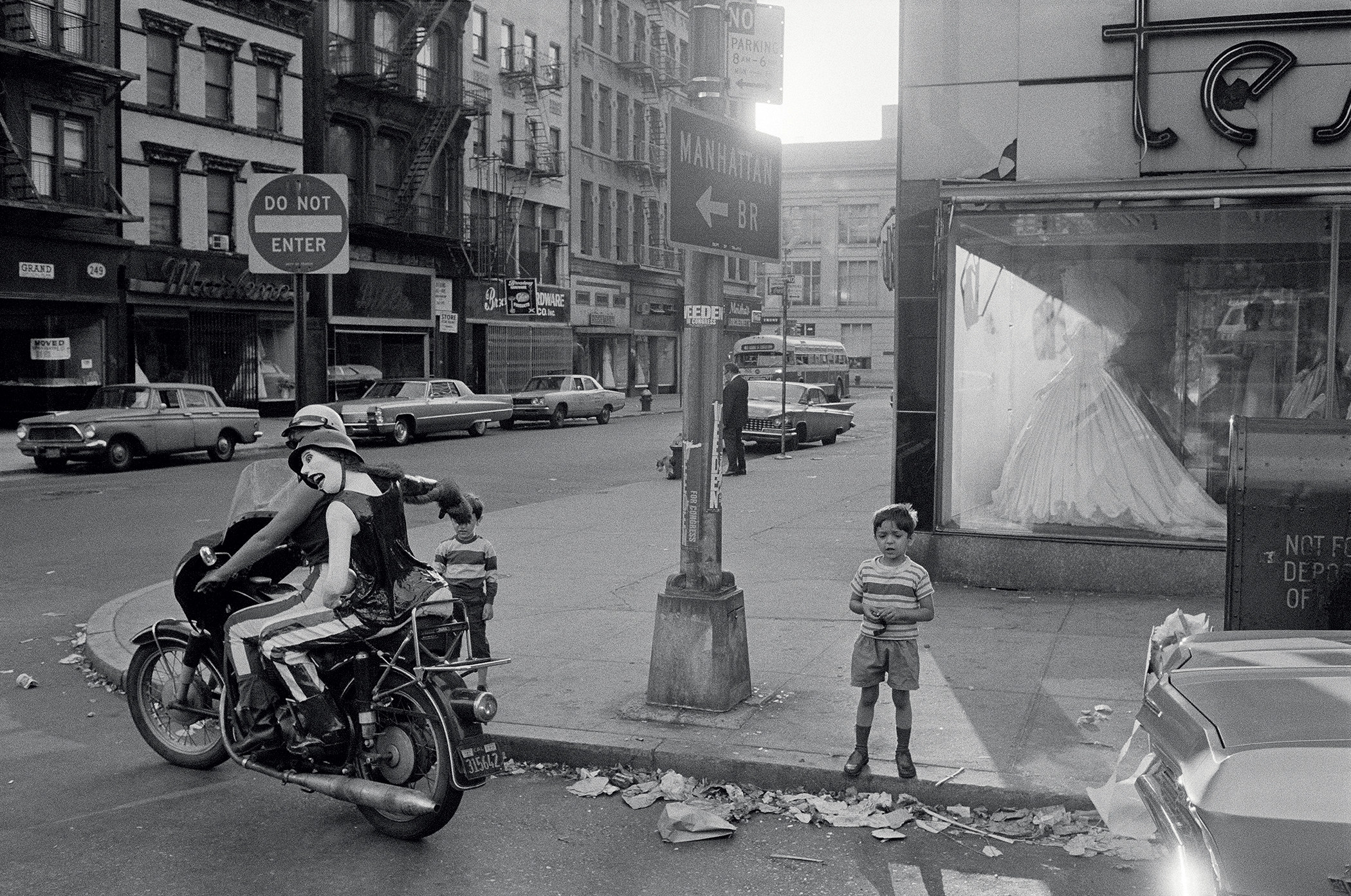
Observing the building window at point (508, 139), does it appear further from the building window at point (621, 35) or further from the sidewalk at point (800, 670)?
the sidewalk at point (800, 670)

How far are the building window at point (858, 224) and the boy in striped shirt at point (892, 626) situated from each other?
8197cm

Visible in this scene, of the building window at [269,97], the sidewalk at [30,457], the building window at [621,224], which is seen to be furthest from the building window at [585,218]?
the building window at [269,97]

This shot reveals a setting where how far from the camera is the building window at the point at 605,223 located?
51344 millimetres

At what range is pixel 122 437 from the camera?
2242 cm

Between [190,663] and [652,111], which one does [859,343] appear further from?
[190,663]

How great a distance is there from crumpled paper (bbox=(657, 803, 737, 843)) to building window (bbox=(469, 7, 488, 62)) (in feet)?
132

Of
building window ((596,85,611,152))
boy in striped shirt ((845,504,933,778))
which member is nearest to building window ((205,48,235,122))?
building window ((596,85,611,152))

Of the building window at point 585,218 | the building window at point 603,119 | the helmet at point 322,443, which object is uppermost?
the building window at point 603,119

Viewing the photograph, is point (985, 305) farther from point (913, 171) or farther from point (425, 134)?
point (425, 134)

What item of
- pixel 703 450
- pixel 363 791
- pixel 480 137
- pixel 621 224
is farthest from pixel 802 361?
pixel 363 791

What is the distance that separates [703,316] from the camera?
22.2ft

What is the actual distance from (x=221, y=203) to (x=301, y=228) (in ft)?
91.7

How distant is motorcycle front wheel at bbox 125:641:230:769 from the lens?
6.08 m

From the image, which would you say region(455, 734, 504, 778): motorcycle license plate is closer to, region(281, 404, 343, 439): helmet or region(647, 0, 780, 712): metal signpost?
region(281, 404, 343, 439): helmet
